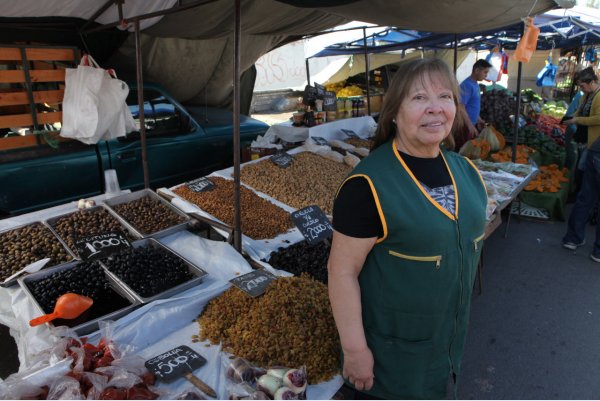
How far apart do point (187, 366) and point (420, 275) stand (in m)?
1.07

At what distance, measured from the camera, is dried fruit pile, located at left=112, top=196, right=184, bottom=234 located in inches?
119

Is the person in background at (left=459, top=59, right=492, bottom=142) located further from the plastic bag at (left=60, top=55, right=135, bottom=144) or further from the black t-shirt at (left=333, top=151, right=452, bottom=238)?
the black t-shirt at (left=333, top=151, right=452, bottom=238)

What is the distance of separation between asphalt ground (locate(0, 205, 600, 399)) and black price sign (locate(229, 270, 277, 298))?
62.1 inches

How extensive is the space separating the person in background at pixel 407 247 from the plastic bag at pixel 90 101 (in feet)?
10.9

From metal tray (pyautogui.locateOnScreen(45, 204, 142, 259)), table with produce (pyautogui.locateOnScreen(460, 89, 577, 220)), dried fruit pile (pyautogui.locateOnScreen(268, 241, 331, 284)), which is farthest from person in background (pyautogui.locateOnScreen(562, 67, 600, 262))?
metal tray (pyautogui.locateOnScreen(45, 204, 142, 259))

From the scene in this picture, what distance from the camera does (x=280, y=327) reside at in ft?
6.12

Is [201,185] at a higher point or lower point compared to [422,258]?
lower

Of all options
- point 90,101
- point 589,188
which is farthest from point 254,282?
point 589,188

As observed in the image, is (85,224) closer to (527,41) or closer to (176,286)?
(176,286)

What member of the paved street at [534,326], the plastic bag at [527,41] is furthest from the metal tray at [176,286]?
the plastic bag at [527,41]

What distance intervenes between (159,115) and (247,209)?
227 centimetres

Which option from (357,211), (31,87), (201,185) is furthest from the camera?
(31,87)

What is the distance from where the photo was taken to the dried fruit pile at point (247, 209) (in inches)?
→ 123

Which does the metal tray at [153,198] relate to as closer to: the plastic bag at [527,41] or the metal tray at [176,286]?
the metal tray at [176,286]
